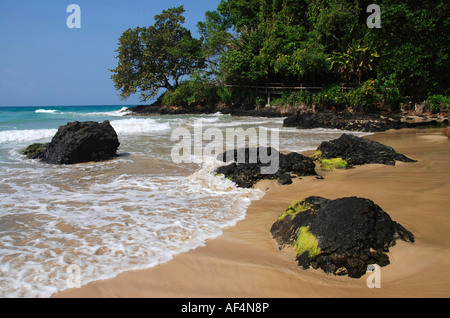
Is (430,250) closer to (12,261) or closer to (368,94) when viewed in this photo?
(12,261)

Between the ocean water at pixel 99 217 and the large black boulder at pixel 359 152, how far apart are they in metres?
2.65

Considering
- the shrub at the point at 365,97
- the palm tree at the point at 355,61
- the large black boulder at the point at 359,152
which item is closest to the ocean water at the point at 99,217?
the large black boulder at the point at 359,152

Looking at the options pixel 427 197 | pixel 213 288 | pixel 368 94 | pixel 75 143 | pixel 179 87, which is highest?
pixel 179 87

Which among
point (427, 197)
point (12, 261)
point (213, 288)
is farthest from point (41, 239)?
point (427, 197)

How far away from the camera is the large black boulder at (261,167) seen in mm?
5668

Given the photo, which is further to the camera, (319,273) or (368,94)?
(368,94)

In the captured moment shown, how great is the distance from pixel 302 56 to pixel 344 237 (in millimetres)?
24522

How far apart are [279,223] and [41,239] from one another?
2569 mm

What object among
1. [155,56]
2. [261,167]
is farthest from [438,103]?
[155,56]

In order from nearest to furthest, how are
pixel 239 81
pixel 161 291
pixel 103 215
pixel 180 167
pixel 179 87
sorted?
pixel 161 291 < pixel 103 215 < pixel 180 167 < pixel 239 81 < pixel 179 87

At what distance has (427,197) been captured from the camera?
4391 mm

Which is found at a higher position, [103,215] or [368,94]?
[368,94]

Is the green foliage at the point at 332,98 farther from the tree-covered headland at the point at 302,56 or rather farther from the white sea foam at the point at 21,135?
the white sea foam at the point at 21,135

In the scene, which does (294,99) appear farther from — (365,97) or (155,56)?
(155,56)
